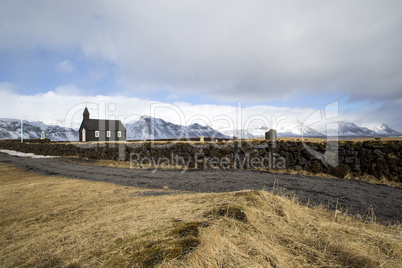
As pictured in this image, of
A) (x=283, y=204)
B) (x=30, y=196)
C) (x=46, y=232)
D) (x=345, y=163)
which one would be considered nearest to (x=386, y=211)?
(x=283, y=204)

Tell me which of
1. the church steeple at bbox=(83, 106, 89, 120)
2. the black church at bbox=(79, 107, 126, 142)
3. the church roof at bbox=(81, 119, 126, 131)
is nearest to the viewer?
the black church at bbox=(79, 107, 126, 142)

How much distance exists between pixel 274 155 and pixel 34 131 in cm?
18430

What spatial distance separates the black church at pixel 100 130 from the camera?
60331 mm

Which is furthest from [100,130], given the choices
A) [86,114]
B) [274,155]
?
[274,155]

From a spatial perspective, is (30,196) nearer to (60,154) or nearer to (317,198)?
(317,198)

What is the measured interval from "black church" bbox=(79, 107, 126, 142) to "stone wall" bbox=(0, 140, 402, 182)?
42514 mm

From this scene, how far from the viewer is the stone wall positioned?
399 inches

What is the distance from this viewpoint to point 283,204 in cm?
388

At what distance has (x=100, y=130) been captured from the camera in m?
62.7

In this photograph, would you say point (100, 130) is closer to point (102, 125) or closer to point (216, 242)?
point (102, 125)

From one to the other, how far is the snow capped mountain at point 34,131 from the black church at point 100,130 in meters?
83.0

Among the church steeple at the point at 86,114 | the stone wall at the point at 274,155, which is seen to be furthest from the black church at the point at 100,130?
the stone wall at the point at 274,155

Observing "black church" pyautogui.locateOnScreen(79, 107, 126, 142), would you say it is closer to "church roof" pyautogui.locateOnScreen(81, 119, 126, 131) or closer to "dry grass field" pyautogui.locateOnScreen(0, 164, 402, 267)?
"church roof" pyautogui.locateOnScreen(81, 119, 126, 131)

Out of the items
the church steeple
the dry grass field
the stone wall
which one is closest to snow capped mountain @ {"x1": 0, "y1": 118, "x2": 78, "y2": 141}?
the church steeple
